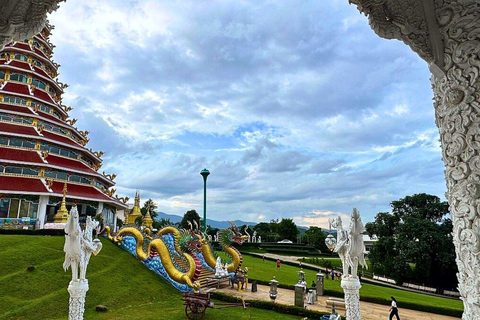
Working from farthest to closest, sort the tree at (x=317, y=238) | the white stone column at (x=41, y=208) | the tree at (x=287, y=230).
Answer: the tree at (x=287, y=230) < the tree at (x=317, y=238) < the white stone column at (x=41, y=208)

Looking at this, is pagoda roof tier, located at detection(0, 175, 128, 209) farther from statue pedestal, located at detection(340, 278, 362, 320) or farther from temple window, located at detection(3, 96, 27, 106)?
statue pedestal, located at detection(340, 278, 362, 320)

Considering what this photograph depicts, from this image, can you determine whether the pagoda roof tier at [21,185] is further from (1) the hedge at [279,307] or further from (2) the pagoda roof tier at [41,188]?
(1) the hedge at [279,307]

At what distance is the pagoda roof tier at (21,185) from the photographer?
18281 millimetres

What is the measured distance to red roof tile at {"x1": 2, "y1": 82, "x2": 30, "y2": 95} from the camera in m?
21.9

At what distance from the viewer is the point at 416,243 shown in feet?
73.7

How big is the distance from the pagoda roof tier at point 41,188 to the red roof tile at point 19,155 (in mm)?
1171

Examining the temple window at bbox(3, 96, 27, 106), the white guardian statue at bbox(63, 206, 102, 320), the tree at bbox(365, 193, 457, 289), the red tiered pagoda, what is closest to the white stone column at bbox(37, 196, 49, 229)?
the red tiered pagoda

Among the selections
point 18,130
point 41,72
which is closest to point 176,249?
point 18,130

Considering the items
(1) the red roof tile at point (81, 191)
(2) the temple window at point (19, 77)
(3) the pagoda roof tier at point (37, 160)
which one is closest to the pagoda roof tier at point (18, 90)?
(2) the temple window at point (19, 77)

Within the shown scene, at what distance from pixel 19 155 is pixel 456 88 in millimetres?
23350

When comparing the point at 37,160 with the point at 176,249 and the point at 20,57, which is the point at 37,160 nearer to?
the point at 20,57

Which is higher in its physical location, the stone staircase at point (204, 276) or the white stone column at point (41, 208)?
the white stone column at point (41, 208)

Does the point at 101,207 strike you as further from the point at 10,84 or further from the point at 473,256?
the point at 473,256

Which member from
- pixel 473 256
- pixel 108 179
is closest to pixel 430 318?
pixel 473 256
